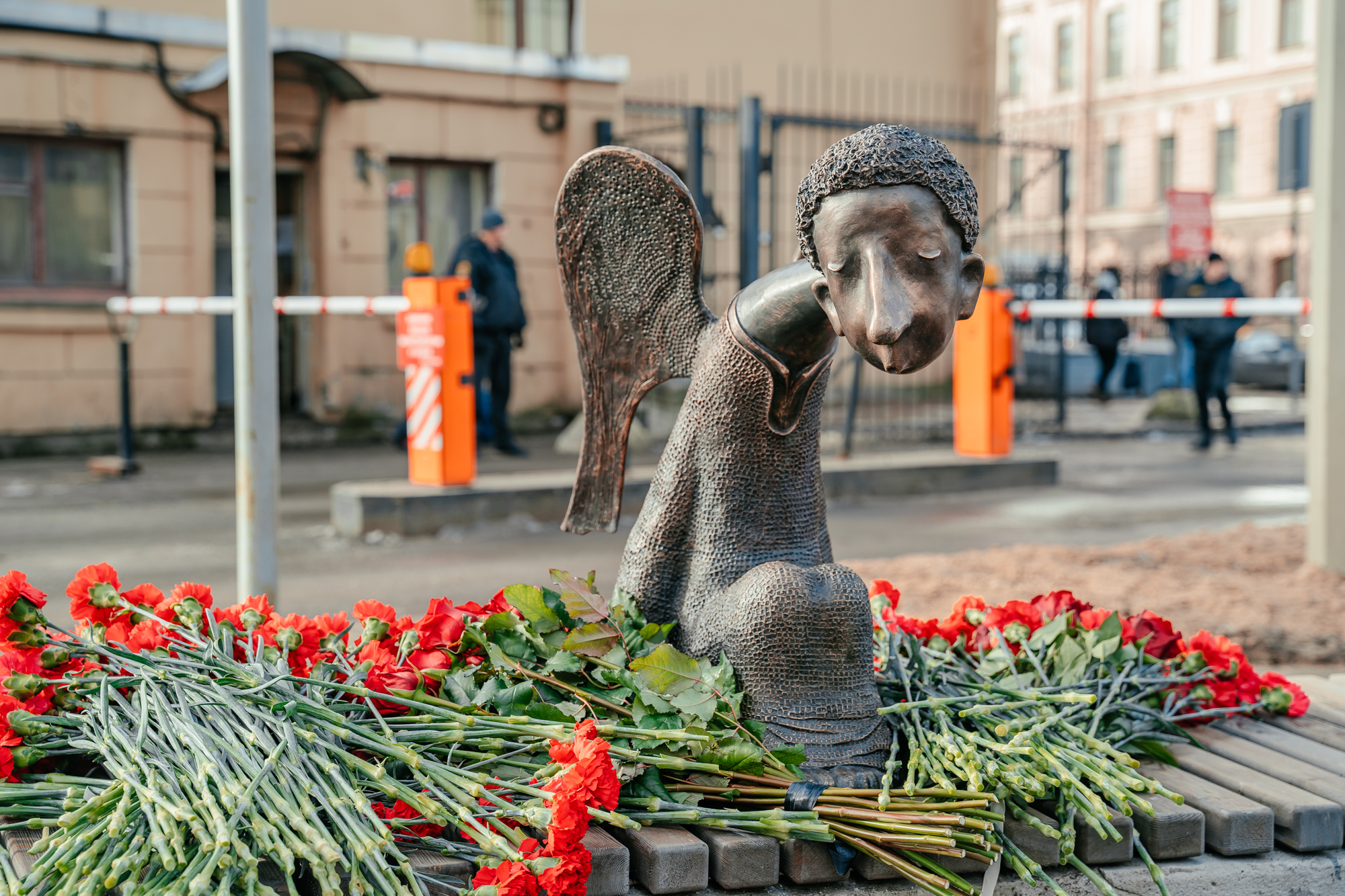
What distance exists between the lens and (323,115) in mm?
12328

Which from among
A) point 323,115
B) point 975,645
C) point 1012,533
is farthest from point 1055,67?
point 975,645

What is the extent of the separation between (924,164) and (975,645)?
129 cm

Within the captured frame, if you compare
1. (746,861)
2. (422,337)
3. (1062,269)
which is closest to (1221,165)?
(1062,269)

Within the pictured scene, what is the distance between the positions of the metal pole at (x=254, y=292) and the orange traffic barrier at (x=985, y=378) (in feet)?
19.1

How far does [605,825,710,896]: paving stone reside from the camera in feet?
6.58

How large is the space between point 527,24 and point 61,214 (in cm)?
496

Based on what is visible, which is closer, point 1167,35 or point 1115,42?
point 1167,35

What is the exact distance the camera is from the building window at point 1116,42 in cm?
3966

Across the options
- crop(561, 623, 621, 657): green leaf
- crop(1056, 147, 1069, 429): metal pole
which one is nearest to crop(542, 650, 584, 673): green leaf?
crop(561, 623, 621, 657): green leaf

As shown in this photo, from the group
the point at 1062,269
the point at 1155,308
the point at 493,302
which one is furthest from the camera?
the point at 1062,269

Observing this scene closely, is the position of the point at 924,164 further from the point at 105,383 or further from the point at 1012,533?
the point at 105,383

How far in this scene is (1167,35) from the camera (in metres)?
38.1

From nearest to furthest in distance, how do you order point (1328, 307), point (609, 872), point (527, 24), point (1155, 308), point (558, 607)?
point (609, 872), point (558, 607), point (1328, 307), point (1155, 308), point (527, 24)

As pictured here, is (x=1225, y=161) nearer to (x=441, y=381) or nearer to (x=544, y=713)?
(x=441, y=381)
